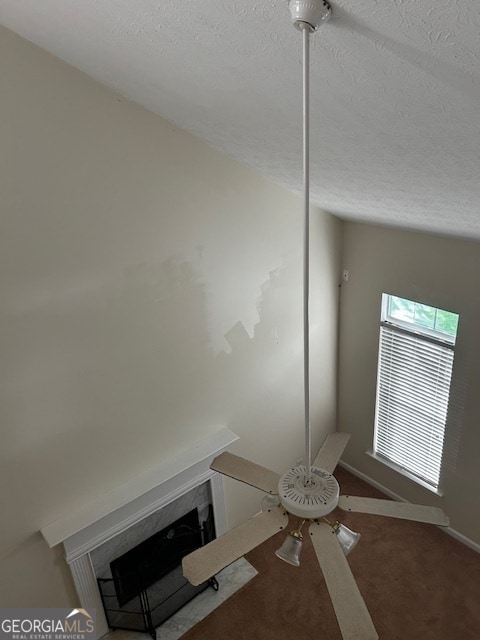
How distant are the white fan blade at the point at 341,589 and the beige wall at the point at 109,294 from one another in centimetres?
190

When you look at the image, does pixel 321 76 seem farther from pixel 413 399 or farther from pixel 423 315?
pixel 413 399

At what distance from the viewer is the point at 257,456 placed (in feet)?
13.8

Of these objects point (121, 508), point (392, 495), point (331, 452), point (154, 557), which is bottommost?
point (392, 495)

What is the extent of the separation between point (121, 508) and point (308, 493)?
2075 millimetres

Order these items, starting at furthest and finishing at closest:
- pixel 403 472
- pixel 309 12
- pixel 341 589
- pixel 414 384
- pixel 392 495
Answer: pixel 392 495, pixel 403 472, pixel 414 384, pixel 341 589, pixel 309 12

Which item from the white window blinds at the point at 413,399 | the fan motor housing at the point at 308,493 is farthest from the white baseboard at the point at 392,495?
the fan motor housing at the point at 308,493

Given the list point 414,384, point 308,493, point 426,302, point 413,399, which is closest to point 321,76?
point 308,493

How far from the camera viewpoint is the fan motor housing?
5.17 ft

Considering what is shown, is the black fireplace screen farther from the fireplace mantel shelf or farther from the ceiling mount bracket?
the ceiling mount bracket

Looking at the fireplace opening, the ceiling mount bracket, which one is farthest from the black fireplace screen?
the ceiling mount bracket

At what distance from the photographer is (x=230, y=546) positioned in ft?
5.33

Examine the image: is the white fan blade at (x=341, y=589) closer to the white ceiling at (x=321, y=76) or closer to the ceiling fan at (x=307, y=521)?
the ceiling fan at (x=307, y=521)

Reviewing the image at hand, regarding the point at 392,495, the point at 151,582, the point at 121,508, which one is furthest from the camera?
the point at 392,495

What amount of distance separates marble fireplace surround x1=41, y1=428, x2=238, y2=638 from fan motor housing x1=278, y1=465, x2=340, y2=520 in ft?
6.33
